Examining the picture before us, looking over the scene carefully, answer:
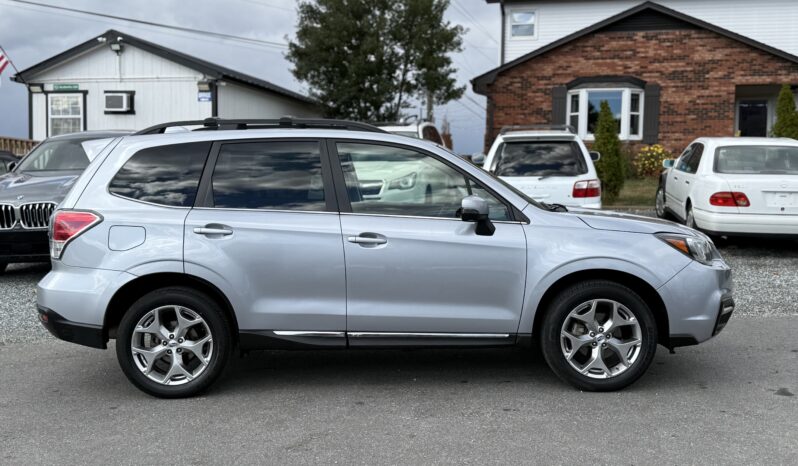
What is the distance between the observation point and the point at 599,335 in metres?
5.04

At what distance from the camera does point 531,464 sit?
394 centimetres

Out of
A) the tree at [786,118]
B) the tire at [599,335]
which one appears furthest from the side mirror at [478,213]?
the tree at [786,118]

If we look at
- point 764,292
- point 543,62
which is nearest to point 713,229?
point 764,292

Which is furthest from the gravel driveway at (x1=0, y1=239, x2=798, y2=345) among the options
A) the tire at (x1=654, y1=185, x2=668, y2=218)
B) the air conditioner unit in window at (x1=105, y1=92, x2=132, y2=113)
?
the air conditioner unit in window at (x1=105, y1=92, x2=132, y2=113)

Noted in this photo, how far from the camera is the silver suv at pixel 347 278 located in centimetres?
498

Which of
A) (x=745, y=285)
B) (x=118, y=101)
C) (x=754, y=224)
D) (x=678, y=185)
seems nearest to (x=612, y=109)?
(x=678, y=185)

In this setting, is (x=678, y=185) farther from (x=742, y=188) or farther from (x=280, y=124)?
(x=280, y=124)

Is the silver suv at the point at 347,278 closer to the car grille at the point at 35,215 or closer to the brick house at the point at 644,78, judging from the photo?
the car grille at the point at 35,215

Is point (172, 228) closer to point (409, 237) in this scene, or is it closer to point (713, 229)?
point (409, 237)

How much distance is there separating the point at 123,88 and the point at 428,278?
2313cm

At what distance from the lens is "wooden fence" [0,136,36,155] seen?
24.0m

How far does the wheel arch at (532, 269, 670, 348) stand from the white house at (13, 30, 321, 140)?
21.0 meters

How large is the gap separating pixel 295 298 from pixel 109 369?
1.83 metres

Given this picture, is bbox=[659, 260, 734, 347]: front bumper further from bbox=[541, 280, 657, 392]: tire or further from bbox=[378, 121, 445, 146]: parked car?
bbox=[378, 121, 445, 146]: parked car
